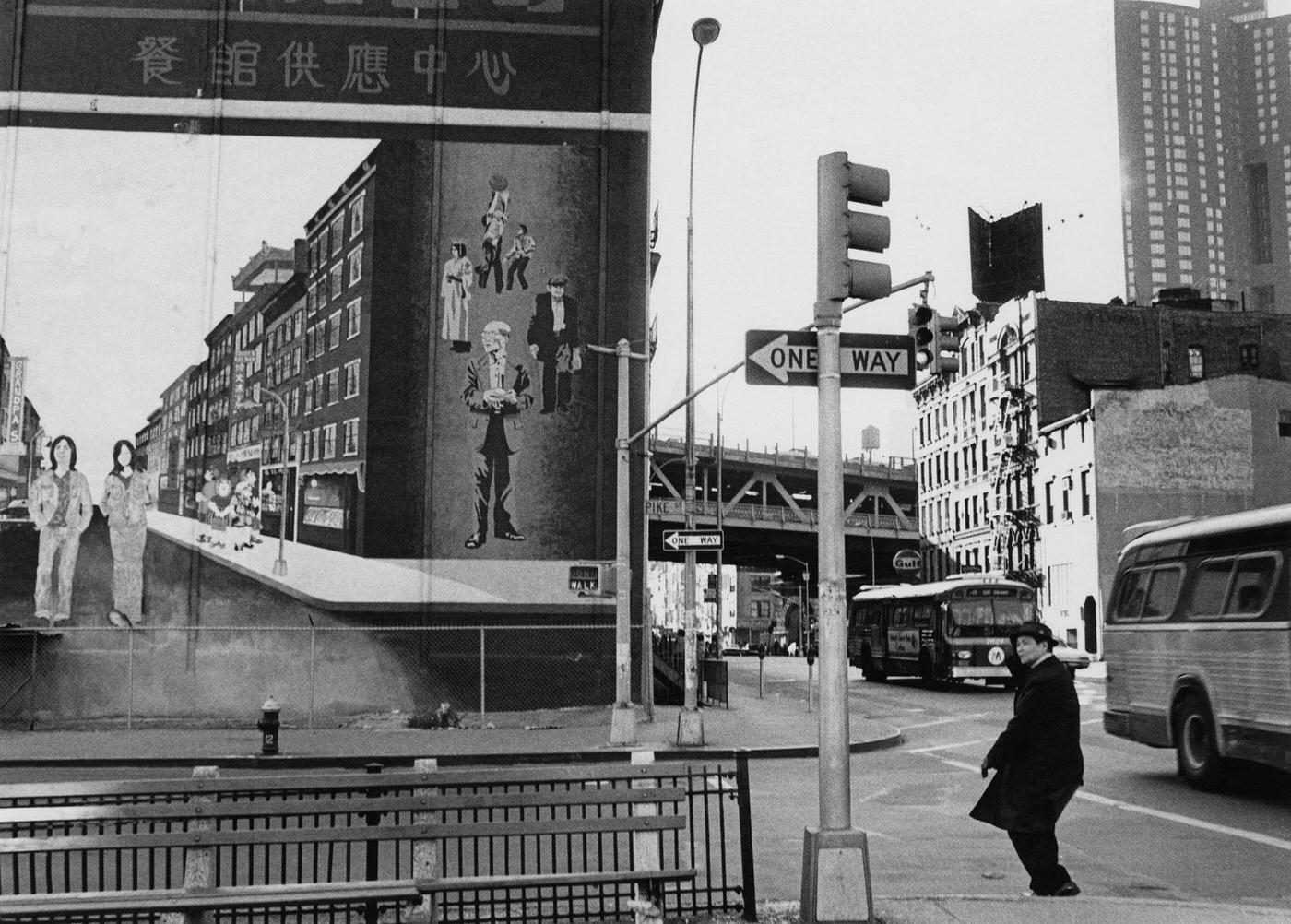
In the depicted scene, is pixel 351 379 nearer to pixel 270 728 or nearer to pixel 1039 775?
pixel 270 728

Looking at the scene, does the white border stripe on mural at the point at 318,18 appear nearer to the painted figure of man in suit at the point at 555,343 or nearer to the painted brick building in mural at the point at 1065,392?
the painted figure of man in suit at the point at 555,343

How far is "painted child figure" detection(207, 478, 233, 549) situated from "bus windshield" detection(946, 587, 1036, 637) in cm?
1855

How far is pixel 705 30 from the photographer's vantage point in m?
23.6

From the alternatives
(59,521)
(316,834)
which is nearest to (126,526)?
(59,521)

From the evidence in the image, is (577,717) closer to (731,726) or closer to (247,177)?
(731,726)

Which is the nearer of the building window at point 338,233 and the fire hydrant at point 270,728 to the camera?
the fire hydrant at point 270,728

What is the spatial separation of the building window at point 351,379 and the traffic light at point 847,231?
72.2 ft

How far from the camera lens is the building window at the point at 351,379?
29.1 metres

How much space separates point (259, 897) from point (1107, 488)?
192ft

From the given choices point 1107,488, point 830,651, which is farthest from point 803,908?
point 1107,488

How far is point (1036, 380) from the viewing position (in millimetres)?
68250

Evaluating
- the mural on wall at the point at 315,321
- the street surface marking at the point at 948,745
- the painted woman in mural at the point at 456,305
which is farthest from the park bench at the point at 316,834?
the painted woman in mural at the point at 456,305

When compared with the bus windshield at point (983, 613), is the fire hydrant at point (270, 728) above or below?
below

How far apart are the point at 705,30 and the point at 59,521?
16916 mm
